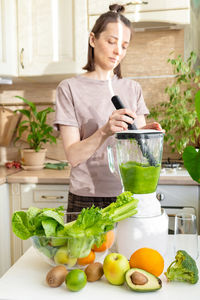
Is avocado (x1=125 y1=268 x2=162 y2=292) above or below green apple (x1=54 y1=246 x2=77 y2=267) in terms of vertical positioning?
below

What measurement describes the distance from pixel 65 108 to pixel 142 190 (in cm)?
64

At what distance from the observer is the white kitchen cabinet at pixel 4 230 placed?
2.05m

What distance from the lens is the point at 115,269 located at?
2.42 ft

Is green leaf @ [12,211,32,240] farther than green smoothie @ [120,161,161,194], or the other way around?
green smoothie @ [120,161,161,194]

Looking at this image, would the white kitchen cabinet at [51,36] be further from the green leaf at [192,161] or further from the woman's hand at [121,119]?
the green leaf at [192,161]

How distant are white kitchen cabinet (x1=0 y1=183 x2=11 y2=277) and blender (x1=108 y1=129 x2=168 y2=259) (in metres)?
1.28

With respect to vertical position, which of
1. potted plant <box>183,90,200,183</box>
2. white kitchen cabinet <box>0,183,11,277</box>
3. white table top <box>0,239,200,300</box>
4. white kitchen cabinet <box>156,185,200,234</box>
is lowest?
white kitchen cabinet <box>0,183,11,277</box>

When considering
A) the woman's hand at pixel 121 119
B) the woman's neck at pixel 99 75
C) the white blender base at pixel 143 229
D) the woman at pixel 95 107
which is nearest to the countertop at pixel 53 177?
the woman at pixel 95 107

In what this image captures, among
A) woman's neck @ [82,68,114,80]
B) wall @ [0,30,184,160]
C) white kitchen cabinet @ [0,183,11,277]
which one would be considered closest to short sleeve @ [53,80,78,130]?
woman's neck @ [82,68,114,80]

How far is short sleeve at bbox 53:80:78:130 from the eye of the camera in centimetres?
139

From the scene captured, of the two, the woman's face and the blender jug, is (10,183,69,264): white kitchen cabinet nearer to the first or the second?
the woman's face

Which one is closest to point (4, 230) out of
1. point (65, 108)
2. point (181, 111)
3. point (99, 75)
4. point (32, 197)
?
point (32, 197)

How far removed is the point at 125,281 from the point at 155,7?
1.70m

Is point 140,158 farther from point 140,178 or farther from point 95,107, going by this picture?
point 95,107
